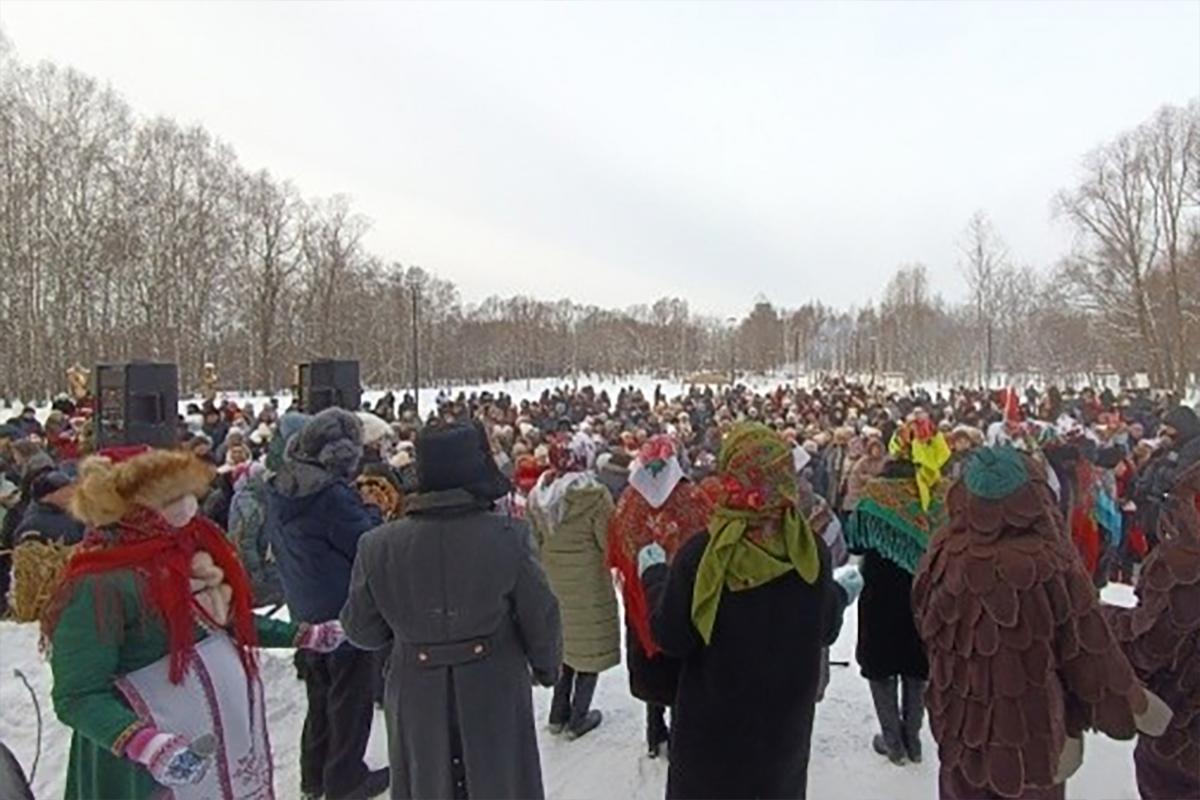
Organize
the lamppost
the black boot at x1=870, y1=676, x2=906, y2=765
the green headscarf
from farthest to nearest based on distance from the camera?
the lamppost, the black boot at x1=870, y1=676, x2=906, y2=765, the green headscarf

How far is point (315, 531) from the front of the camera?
13.4 feet

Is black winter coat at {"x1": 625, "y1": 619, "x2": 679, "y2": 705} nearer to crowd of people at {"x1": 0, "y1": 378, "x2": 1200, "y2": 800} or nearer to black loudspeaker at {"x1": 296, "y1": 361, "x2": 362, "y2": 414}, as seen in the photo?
crowd of people at {"x1": 0, "y1": 378, "x2": 1200, "y2": 800}

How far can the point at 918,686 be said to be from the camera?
14.3 feet

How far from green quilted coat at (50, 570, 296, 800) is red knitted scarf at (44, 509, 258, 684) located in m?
0.03

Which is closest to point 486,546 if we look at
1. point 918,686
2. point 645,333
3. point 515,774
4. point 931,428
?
point 515,774

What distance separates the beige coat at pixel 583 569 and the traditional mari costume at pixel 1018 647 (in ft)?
7.23

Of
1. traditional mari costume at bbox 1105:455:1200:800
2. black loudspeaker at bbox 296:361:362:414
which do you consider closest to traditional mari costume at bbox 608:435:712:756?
traditional mari costume at bbox 1105:455:1200:800

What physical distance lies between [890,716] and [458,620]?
2.55 m

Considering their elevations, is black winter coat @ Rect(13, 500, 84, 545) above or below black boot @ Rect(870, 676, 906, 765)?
above

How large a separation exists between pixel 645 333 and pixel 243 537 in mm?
84307

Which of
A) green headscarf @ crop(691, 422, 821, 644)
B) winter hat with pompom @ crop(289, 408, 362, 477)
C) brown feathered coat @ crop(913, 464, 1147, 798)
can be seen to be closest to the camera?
green headscarf @ crop(691, 422, 821, 644)

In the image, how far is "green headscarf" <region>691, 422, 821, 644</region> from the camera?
2574 mm

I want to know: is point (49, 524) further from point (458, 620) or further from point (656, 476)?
point (458, 620)

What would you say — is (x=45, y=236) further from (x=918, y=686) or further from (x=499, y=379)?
(x=499, y=379)
